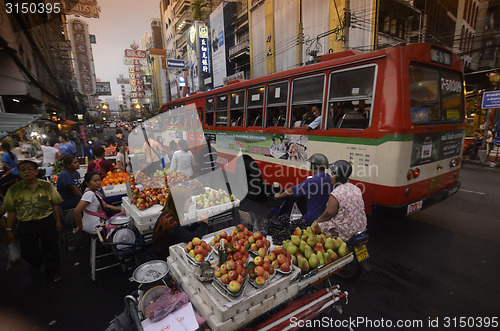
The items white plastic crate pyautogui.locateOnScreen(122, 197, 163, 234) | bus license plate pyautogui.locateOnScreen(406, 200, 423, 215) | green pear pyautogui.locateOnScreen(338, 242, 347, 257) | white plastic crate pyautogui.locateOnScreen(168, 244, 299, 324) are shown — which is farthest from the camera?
bus license plate pyautogui.locateOnScreen(406, 200, 423, 215)

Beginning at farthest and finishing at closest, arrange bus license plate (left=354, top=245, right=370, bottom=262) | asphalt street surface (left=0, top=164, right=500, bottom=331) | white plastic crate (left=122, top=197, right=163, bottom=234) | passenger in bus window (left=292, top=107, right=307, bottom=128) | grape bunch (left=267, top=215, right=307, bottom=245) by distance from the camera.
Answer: passenger in bus window (left=292, top=107, right=307, bottom=128) → white plastic crate (left=122, top=197, right=163, bottom=234) → bus license plate (left=354, top=245, right=370, bottom=262) → asphalt street surface (left=0, top=164, right=500, bottom=331) → grape bunch (left=267, top=215, right=307, bottom=245)

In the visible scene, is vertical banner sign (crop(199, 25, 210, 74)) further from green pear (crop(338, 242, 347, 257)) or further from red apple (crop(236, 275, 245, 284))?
red apple (crop(236, 275, 245, 284))

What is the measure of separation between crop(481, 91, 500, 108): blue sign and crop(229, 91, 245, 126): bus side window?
1328cm

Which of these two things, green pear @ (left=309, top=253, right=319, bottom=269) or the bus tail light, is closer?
green pear @ (left=309, top=253, right=319, bottom=269)

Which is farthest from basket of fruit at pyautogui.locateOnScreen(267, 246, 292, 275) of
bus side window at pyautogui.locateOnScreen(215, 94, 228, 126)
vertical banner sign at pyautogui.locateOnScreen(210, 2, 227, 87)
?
vertical banner sign at pyautogui.locateOnScreen(210, 2, 227, 87)

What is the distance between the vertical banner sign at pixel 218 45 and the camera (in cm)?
2407

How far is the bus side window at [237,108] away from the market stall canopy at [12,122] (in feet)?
17.0

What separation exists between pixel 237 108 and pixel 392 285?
6.25 meters

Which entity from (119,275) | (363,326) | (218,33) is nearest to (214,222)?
(119,275)

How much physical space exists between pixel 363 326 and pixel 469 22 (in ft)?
124

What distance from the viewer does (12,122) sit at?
15.9 feet

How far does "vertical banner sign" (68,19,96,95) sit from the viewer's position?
33747mm

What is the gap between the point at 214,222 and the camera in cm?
417

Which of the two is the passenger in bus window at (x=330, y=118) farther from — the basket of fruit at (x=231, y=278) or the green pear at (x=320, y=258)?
the basket of fruit at (x=231, y=278)
